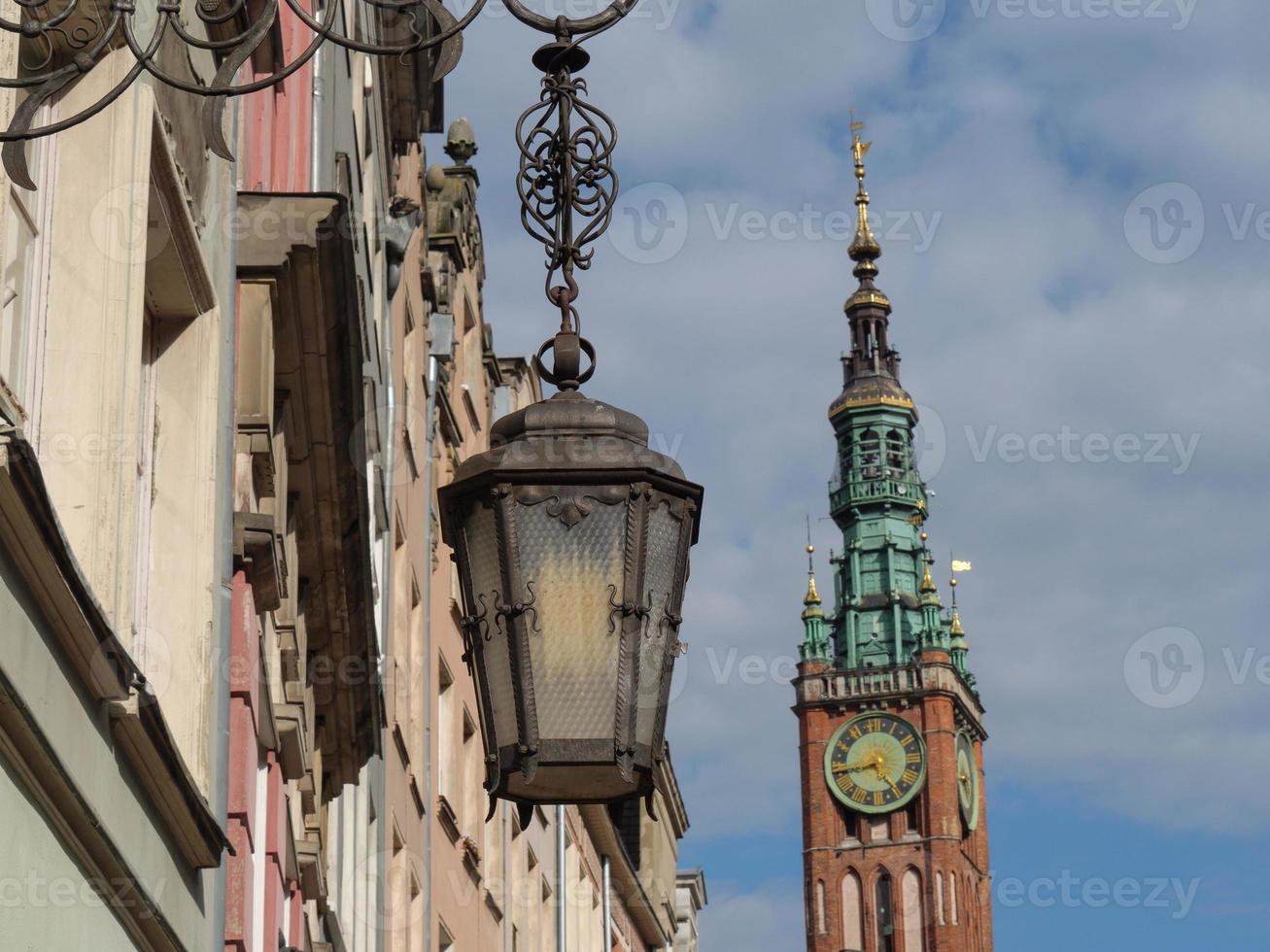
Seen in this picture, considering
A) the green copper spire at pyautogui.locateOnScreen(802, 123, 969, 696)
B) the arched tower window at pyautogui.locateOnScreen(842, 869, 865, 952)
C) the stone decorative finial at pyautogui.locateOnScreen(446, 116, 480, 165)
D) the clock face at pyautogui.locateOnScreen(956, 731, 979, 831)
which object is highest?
the green copper spire at pyautogui.locateOnScreen(802, 123, 969, 696)

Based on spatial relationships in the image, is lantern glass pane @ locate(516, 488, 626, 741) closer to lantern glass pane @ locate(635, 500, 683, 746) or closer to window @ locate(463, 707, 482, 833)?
lantern glass pane @ locate(635, 500, 683, 746)

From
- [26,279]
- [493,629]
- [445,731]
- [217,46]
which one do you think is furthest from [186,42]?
[445,731]

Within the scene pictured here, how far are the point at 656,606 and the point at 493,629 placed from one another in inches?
17.8

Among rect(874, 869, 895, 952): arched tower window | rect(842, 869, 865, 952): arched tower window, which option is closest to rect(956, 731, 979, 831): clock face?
rect(874, 869, 895, 952): arched tower window

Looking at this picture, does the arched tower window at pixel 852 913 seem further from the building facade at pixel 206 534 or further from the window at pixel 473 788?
the building facade at pixel 206 534

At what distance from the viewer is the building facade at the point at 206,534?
767 centimetres

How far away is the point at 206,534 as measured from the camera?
10781mm

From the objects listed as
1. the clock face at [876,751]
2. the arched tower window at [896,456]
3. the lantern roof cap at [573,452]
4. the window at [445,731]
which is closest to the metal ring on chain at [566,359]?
the lantern roof cap at [573,452]

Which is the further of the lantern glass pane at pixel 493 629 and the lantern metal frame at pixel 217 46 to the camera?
the lantern glass pane at pixel 493 629

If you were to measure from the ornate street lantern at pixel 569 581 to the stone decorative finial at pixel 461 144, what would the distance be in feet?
82.1

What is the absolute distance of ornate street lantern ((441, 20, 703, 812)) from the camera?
6.64 meters

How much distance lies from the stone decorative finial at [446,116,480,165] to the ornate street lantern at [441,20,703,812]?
25017 mm

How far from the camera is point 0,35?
7742 millimetres

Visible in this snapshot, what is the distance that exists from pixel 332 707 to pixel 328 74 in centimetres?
482
